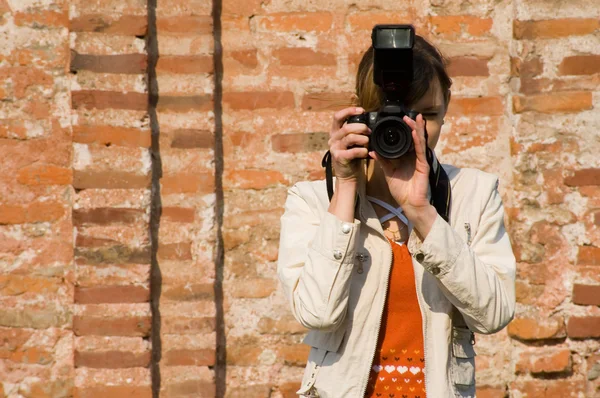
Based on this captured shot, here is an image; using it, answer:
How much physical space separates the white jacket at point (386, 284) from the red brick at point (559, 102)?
1.28 meters

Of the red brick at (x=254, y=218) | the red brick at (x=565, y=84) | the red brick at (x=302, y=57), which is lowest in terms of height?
the red brick at (x=254, y=218)

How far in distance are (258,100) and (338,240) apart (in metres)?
1.57

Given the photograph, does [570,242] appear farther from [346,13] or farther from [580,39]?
[346,13]

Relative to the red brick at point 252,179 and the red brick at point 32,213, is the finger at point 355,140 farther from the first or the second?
the red brick at point 32,213

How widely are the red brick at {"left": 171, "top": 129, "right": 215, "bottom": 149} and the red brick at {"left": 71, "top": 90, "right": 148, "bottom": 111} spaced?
0.20 meters

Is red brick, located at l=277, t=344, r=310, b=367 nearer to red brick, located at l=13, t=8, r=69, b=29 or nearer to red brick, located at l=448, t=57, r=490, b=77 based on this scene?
red brick, located at l=448, t=57, r=490, b=77

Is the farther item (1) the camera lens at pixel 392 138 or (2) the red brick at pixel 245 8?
(2) the red brick at pixel 245 8

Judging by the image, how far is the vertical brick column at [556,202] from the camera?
328 cm

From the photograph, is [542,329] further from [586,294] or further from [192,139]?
[192,139]

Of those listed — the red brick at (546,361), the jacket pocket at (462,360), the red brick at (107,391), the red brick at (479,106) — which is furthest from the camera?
the red brick at (479,106)

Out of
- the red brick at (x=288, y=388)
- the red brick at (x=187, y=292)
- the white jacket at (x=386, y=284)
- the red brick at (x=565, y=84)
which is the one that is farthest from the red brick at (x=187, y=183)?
the red brick at (x=565, y=84)

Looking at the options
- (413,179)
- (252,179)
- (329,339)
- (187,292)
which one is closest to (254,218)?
(252,179)

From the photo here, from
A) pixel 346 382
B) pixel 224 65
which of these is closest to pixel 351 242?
pixel 346 382

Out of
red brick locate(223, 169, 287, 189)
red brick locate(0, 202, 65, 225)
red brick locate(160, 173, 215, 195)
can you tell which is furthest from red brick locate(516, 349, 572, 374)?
red brick locate(0, 202, 65, 225)
